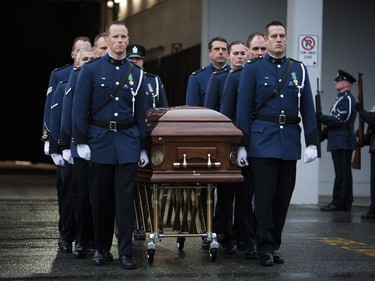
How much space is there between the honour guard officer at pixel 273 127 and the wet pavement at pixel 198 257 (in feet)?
1.55

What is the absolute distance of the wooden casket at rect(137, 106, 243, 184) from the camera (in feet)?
33.5

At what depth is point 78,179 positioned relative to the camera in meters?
10.7

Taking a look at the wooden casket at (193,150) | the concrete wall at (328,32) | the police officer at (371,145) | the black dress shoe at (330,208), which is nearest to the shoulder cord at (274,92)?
the wooden casket at (193,150)

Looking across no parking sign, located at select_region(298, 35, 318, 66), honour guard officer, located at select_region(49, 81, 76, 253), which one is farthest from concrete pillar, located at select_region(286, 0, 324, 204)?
honour guard officer, located at select_region(49, 81, 76, 253)

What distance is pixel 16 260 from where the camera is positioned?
10445 millimetres

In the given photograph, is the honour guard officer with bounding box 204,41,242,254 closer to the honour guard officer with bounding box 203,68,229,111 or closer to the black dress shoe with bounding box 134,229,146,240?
the honour guard officer with bounding box 203,68,229,111

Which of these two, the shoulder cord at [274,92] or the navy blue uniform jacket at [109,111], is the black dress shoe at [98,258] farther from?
the shoulder cord at [274,92]

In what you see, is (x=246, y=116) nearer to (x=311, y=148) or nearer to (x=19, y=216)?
(x=311, y=148)

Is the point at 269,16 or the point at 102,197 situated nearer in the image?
the point at 102,197

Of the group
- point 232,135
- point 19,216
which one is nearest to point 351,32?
point 19,216

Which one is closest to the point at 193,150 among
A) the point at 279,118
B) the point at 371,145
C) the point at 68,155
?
the point at 279,118

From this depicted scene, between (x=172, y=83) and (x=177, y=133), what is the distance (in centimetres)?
1347

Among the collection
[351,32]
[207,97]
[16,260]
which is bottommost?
Result: [16,260]

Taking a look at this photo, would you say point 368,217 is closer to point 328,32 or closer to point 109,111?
point 328,32
